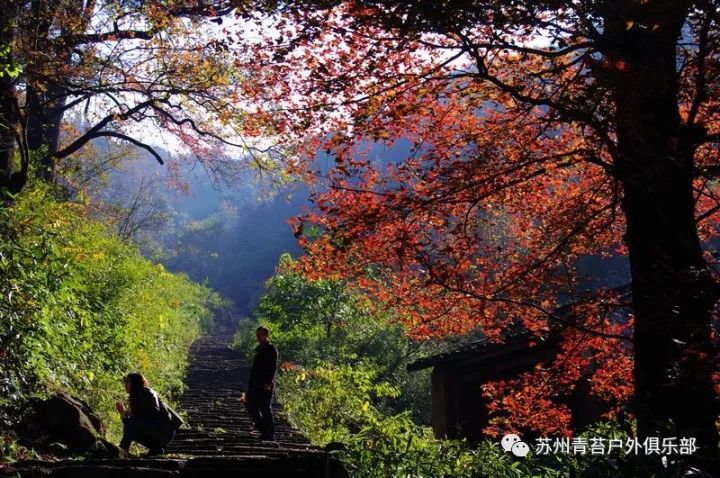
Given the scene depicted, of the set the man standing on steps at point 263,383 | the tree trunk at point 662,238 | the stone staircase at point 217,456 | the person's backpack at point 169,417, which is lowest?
the stone staircase at point 217,456

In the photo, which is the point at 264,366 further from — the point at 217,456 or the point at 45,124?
the point at 45,124

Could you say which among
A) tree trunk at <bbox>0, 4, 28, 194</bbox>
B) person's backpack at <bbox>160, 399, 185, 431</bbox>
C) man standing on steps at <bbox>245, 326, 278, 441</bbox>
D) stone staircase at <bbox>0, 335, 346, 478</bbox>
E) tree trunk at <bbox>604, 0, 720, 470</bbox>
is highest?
tree trunk at <bbox>0, 4, 28, 194</bbox>

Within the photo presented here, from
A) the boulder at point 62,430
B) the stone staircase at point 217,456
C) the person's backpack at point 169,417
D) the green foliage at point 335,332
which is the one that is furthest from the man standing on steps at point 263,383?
the green foliage at point 335,332

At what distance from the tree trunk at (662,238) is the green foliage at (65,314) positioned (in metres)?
5.90

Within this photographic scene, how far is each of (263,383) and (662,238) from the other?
17.9ft

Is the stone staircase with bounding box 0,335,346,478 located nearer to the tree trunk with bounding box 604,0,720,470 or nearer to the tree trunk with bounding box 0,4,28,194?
the tree trunk with bounding box 604,0,720,470

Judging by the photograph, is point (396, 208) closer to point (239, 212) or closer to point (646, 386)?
point (646, 386)

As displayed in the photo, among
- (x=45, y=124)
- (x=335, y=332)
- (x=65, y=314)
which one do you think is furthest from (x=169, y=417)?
(x=335, y=332)

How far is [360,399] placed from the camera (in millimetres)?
13555

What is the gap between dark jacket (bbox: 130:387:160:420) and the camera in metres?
7.74

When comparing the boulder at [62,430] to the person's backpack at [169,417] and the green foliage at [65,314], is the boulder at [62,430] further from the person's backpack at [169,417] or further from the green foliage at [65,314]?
the person's backpack at [169,417]

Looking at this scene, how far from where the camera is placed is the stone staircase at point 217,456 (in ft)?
17.9

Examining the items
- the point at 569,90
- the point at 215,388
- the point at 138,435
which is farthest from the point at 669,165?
the point at 215,388

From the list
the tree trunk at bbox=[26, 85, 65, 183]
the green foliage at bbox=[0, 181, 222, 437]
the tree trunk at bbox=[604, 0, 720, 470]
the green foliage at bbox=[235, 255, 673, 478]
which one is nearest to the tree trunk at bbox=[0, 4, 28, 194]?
the green foliage at bbox=[0, 181, 222, 437]
